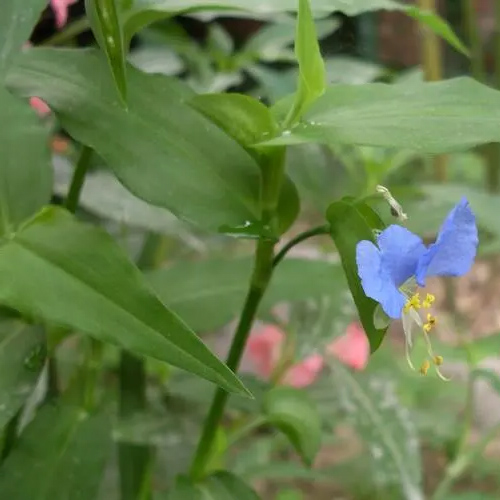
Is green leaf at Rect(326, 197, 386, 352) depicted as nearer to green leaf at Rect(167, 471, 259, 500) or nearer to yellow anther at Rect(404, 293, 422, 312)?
yellow anther at Rect(404, 293, 422, 312)

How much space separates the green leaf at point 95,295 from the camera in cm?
34

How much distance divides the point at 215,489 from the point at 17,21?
0.93 ft

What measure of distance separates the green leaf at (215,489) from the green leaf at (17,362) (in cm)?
12

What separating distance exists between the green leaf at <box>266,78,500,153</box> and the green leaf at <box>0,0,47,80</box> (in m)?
0.16

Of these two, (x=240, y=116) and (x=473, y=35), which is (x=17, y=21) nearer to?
(x=240, y=116)

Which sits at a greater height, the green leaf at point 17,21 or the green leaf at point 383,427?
the green leaf at point 17,21

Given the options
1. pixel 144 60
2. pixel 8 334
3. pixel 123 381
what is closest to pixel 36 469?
pixel 8 334

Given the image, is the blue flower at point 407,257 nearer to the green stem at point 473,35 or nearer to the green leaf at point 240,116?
the green leaf at point 240,116

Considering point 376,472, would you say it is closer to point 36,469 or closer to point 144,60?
point 36,469

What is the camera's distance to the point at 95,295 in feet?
1.20

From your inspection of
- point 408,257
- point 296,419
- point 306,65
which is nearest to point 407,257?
point 408,257

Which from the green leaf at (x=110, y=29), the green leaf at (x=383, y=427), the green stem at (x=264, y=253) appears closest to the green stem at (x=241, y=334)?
the green stem at (x=264, y=253)

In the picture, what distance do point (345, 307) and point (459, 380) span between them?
0.39 m

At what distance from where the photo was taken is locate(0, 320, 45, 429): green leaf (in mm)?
414
